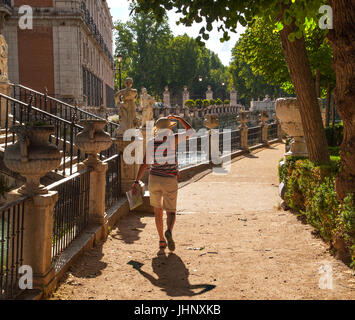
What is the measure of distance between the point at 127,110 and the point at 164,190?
493 centimetres

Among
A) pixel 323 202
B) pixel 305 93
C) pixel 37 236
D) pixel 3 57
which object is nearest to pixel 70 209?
pixel 37 236

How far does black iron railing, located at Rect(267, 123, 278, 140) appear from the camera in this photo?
26109 mm

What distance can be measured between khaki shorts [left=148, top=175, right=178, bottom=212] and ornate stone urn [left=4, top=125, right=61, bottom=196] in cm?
176

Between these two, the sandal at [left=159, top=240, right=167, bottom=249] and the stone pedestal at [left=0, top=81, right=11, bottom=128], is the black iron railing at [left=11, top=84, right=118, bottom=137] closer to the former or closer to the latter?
the stone pedestal at [left=0, top=81, right=11, bottom=128]

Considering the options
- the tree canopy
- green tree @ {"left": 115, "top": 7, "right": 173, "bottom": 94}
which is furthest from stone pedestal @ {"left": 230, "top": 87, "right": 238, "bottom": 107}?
green tree @ {"left": 115, "top": 7, "right": 173, "bottom": 94}

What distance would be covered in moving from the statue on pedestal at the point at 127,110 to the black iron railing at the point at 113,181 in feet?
3.97

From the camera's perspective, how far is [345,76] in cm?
515

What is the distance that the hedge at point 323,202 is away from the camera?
467cm

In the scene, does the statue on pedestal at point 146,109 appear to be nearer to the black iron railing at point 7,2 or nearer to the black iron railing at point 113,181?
the black iron railing at point 113,181

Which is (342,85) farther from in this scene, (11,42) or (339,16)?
(11,42)

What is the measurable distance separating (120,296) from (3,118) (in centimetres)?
888

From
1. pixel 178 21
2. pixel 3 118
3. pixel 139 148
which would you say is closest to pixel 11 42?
pixel 3 118

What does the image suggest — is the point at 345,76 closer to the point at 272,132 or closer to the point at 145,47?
the point at 272,132

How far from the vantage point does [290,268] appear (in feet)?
16.6
